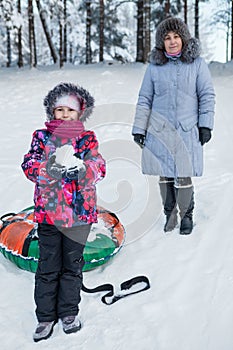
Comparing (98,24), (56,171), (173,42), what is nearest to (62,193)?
(56,171)

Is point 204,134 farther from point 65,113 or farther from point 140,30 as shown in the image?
point 140,30

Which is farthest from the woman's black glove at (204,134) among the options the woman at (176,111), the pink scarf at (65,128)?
the pink scarf at (65,128)

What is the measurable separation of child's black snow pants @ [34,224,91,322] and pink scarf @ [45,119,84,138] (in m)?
0.59

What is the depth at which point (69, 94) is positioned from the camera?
2658mm

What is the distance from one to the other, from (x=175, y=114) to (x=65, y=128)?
4.46 ft

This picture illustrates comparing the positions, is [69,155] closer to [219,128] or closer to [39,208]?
[39,208]

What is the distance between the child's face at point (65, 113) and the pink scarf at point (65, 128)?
0.04 m

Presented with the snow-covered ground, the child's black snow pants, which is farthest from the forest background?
the child's black snow pants

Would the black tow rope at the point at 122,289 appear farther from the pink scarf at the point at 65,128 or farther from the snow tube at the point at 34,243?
the pink scarf at the point at 65,128

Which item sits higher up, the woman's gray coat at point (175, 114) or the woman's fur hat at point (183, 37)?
the woman's fur hat at point (183, 37)

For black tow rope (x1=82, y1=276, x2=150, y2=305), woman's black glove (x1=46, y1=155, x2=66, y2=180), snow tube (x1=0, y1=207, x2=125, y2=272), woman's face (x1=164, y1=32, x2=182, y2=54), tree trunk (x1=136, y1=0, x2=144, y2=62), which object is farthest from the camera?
tree trunk (x1=136, y1=0, x2=144, y2=62)

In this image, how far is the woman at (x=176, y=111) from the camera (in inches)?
139

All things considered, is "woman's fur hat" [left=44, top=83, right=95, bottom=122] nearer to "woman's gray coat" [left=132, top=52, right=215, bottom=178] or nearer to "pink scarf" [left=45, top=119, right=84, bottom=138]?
"pink scarf" [left=45, top=119, right=84, bottom=138]

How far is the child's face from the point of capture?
2660 mm
